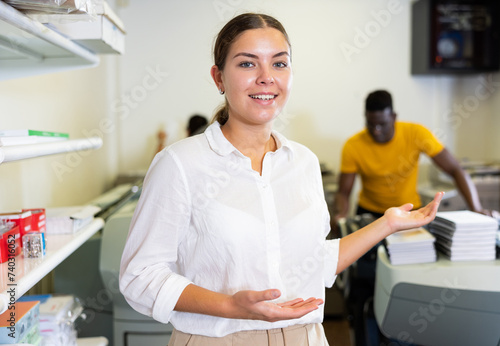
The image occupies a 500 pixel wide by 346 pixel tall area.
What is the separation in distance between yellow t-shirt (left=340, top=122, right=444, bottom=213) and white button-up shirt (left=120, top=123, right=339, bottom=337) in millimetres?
1892

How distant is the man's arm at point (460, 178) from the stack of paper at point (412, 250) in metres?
0.94

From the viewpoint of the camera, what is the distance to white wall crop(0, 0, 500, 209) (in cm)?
417

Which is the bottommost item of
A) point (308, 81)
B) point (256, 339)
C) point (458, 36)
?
point (256, 339)

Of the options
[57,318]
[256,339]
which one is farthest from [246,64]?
[57,318]

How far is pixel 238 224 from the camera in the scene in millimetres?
1124

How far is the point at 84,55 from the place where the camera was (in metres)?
1.63

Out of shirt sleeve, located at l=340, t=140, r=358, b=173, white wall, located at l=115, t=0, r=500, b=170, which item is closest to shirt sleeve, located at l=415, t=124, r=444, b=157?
shirt sleeve, located at l=340, t=140, r=358, b=173

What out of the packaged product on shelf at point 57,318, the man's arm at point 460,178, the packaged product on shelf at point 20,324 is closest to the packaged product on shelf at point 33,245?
the packaged product on shelf at point 20,324

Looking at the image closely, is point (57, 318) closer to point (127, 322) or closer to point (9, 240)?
point (9, 240)

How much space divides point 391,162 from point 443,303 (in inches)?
55.4

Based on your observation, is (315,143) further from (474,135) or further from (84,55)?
(84,55)

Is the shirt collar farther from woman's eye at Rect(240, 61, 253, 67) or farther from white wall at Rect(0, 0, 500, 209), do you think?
white wall at Rect(0, 0, 500, 209)

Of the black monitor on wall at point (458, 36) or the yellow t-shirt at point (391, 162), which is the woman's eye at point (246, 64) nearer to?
the yellow t-shirt at point (391, 162)

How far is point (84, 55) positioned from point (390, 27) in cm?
333
